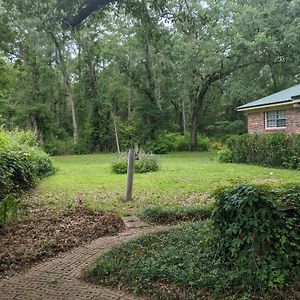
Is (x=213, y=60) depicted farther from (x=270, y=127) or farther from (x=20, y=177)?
(x=20, y=177)

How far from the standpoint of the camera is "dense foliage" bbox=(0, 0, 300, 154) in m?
20.6

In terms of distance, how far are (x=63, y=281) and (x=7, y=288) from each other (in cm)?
54

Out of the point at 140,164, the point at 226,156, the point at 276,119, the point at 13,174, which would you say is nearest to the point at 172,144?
the point at 226,156

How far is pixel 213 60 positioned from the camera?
68.2ft

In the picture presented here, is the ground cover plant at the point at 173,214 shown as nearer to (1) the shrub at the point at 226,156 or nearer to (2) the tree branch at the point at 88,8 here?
(2) the tree branch at the point at 88,8

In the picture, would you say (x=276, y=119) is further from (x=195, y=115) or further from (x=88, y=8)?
(x=88, y=8)

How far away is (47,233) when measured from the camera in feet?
17.3

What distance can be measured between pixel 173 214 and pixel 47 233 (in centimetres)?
211

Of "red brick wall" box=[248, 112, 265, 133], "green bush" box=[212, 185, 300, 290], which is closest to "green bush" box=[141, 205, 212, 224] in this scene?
"green bush" box=[212, 185, 300, 290]

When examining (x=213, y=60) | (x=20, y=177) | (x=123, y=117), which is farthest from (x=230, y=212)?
(x=123, y=117)

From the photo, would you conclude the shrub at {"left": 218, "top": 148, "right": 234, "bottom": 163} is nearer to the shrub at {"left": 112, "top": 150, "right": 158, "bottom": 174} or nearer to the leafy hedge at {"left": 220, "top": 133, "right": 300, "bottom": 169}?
the leafy hedge at {"left": 220, "top": 133, "right": 300, "bottom": 169}

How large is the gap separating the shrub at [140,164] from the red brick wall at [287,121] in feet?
21.2

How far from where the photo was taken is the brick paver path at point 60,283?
3348 mm

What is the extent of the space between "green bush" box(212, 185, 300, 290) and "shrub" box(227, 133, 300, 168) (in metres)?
10.2
